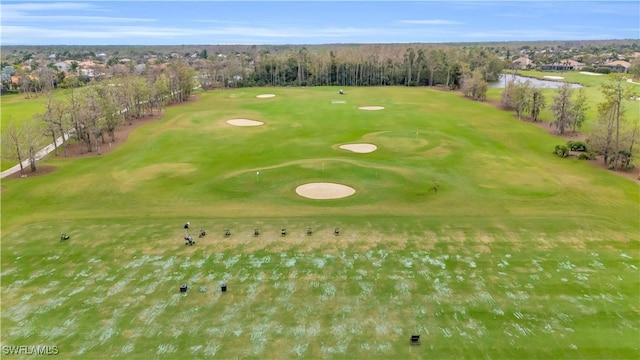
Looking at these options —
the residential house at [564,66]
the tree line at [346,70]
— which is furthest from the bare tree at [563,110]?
the residential house at [564,66]

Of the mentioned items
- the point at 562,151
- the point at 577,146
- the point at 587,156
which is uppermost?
the point at 577,146

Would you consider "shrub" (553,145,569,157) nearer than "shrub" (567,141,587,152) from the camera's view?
Yes

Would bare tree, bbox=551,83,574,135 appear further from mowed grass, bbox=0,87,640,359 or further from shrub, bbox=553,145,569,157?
mowed grass, bbox=0,87,640,359

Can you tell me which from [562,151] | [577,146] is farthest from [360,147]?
[577,146]

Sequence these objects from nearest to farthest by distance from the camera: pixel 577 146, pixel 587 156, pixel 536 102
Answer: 1. pixel 587 156
2. pixel 577 146
3. pixel 536 102

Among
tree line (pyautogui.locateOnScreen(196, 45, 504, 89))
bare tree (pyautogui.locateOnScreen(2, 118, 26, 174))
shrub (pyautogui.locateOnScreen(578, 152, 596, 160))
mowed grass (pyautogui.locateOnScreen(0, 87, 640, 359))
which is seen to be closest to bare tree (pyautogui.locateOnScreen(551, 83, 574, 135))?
shrub (pyautogui.locateOnScreen(578, 152, 596, 160))

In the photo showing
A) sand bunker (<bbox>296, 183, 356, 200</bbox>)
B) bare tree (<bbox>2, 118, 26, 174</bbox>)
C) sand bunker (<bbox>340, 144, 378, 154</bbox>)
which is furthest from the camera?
sand bunker (<bbox>340, 144, 378, 154</bbox>)

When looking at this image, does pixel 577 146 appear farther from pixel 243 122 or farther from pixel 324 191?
pixel 243 122
